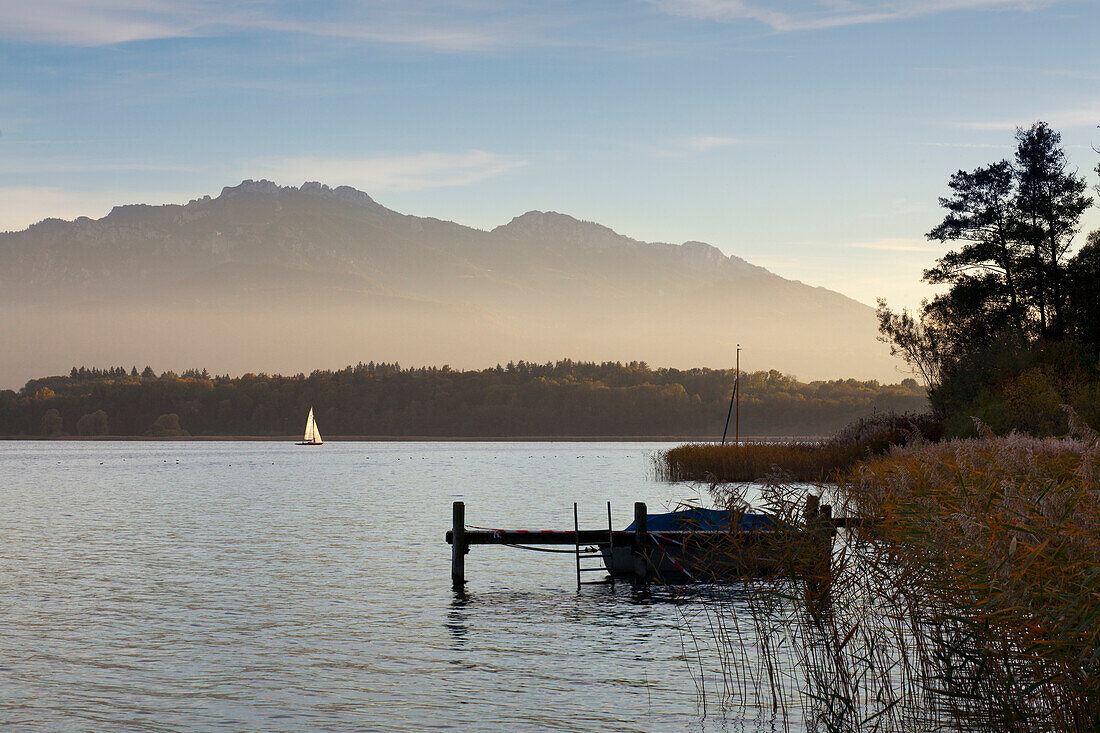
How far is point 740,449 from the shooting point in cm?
6253

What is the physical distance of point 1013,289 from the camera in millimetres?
67938

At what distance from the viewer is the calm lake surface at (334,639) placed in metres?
15.1

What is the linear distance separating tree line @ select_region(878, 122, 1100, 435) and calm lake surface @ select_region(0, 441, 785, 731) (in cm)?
2361

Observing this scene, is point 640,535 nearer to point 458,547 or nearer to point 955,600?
point 458,547

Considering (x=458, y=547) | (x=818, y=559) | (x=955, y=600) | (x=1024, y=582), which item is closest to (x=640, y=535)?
(x=458, y=547)

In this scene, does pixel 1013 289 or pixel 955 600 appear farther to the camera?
pixel 1013 289

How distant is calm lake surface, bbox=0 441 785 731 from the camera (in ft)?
49.4

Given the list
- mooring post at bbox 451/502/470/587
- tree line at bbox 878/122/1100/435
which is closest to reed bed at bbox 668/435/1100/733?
mooring post at bbox 451/502/470/587

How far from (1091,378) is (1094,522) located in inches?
1786

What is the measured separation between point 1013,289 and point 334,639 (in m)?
58.3

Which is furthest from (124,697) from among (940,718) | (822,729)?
(940,718)

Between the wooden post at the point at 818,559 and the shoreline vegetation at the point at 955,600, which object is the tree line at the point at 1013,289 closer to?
the shoreline vegetation at the point at 955,600

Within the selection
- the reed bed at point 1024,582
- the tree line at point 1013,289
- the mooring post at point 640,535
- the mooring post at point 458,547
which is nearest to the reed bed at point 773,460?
the tree line at point 1013,289

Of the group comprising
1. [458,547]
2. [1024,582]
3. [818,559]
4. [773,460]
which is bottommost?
[458,547]
